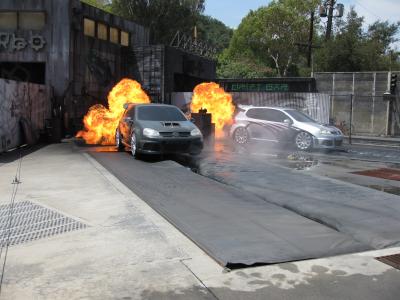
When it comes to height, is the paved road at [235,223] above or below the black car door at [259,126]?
below

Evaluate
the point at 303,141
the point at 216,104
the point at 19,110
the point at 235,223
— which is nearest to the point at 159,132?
the point at 303,141

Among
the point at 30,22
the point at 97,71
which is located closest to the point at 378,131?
the point at 97,71

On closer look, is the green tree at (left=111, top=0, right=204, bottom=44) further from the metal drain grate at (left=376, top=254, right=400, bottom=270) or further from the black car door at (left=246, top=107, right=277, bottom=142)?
the metal drain grate at (left=376, top=254, right=400, bottom=270)

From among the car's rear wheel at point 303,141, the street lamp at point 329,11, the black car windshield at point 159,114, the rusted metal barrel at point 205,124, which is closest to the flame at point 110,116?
the rusted metal barrel at point 205,124

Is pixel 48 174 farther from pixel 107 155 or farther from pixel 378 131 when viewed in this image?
pixel 378 131

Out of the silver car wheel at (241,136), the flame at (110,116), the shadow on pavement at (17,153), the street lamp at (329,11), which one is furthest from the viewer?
the street lamp at (329,11)

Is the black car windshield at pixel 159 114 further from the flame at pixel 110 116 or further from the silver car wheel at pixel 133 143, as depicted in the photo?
the flame at pixel 110 116

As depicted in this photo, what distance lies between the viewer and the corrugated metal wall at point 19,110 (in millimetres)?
14555

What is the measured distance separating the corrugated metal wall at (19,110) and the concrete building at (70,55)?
855 mm

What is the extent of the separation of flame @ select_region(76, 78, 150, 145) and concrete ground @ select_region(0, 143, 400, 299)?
37.8 feet

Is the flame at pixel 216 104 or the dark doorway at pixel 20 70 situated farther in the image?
the dark doorway at pixel 20 70

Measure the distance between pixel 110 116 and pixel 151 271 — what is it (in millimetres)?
14803

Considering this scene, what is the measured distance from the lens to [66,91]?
2303 centimetres

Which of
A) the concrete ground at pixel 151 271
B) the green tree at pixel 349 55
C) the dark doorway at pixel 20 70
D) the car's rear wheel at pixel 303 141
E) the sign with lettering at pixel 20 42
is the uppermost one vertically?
the green tree at pixel 349 55
